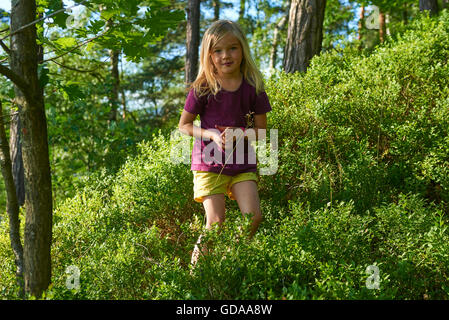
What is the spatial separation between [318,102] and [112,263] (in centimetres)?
267

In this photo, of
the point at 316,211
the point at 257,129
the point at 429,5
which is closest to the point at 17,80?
the point at 257,129

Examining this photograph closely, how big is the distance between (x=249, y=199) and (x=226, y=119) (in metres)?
0.61

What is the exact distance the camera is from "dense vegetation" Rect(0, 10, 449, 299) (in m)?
2.43

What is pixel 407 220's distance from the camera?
9.24ft

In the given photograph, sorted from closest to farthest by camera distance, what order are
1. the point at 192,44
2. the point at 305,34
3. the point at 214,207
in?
the point at 214,207
the point at 305,34
the point at 192,44

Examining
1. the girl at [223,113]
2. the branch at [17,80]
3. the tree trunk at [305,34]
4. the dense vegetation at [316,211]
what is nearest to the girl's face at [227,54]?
the girl at [223,113]

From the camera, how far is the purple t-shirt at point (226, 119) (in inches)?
117

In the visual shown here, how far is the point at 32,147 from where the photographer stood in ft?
7.70

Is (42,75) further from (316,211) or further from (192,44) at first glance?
(192,44)

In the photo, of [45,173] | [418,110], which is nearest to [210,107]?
[45,173]

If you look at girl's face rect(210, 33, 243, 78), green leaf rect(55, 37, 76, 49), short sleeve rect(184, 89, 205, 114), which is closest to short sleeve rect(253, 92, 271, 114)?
girl's face rect(210, 33, 243, 78)

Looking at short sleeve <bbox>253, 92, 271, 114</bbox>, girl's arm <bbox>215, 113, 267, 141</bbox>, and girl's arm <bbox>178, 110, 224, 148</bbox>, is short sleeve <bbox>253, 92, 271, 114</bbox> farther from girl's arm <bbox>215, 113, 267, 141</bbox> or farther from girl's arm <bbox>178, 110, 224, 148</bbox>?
girl's arm <bbox>178, 110, 224, 148</bbox>
